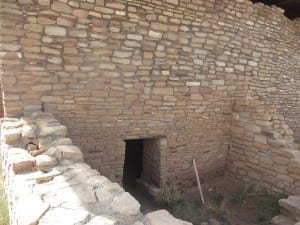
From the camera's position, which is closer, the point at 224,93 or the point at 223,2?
the point at 223,2

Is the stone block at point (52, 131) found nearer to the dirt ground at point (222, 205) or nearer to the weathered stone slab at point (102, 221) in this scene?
the weathered stone slab at point (102, 221)

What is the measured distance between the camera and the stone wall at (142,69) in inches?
147

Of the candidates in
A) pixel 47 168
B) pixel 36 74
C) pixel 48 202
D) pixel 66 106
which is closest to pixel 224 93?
pixel 66 106

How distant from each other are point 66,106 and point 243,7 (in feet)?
13.1

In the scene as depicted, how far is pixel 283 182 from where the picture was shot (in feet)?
16.5

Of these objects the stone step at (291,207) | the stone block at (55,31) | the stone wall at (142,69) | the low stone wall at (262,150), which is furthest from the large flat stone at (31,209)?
the low stone wall at (262,150)

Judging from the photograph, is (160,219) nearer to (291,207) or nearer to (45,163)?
(45,163)

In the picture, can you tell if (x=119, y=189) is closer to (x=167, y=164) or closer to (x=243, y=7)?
(x=167, y=164)

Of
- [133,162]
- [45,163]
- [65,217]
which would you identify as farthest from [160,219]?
[133,162]

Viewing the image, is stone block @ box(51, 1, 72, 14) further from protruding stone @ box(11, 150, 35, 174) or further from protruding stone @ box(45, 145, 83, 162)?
protruding stone @ box(11, 150, 35, 174)

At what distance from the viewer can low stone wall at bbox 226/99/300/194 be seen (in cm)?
497

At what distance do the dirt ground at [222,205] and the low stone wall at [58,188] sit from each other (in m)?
2.42

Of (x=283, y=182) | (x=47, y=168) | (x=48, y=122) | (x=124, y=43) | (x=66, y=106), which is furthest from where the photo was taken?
(x=283, y=182)

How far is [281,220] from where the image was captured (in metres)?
4.34
